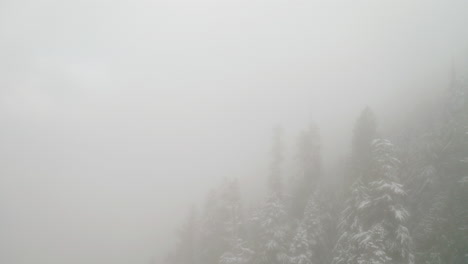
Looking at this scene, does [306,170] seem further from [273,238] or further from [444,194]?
[273,238]

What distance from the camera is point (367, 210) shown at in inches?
580

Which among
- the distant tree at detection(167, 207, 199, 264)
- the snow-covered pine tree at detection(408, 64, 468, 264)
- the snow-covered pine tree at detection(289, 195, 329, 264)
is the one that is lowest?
the distant tree at detection(167, 207, 199, 264)

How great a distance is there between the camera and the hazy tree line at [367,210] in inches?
558

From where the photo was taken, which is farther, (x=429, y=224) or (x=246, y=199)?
(x=246, y=199)

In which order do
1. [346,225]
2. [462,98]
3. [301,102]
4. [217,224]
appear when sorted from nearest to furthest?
[346,225] → [217,224] → [462,98] → [301,102]

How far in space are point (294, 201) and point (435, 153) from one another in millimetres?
15727

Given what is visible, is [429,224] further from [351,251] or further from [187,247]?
[187,247]

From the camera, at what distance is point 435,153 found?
27312 millimetres

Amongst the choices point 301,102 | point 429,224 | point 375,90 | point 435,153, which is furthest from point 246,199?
point 301,102

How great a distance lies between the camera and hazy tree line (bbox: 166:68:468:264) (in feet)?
46.5

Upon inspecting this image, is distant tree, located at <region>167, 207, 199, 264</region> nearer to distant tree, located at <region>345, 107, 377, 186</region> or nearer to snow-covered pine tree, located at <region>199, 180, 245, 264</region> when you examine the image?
snow-covered pine tree, located at <region>199, 180, 245, 264</region>

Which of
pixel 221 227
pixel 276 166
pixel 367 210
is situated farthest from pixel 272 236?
pixel 276 166

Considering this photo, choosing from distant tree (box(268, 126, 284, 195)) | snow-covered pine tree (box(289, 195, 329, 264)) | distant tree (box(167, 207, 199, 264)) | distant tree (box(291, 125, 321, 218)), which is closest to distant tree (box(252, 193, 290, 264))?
snow-covered pine tree (box(289, 195, 329, 264))

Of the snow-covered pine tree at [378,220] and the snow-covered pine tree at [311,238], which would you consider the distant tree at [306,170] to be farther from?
the snow-covered pine tree at [378,220]
